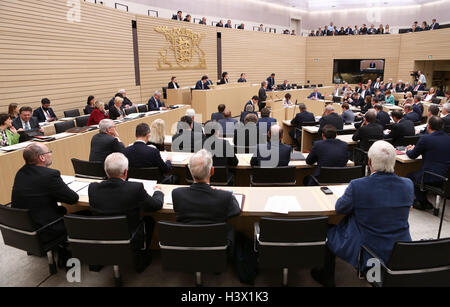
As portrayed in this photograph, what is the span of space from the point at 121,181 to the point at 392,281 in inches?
91.5

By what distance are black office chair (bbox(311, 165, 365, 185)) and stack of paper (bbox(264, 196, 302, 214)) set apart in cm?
103

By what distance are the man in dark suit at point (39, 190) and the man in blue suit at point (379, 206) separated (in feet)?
8.53

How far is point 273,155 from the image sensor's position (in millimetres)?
4398

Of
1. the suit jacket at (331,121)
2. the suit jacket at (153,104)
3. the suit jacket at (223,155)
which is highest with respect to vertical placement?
the suit jacket at (153,104)

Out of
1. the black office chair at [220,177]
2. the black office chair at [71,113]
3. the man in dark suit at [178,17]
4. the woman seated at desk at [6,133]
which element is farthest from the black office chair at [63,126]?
the man in dark suit at [178,17]

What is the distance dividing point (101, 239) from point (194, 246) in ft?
2.67

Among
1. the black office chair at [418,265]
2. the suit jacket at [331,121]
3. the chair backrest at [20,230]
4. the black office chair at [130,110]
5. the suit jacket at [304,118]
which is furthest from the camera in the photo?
the black office chair at [130,110]

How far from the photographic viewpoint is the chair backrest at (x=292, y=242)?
261cm

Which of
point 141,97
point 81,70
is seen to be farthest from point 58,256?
point 141,97

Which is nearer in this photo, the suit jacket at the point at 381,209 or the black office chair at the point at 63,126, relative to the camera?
the suit jacket at the point at 381,209

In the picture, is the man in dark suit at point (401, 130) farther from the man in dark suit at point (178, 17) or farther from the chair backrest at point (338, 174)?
the man in dark suit at point (178, 17)

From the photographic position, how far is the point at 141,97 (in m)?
12.4

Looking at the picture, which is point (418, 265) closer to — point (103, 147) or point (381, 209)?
point (381, 209)
